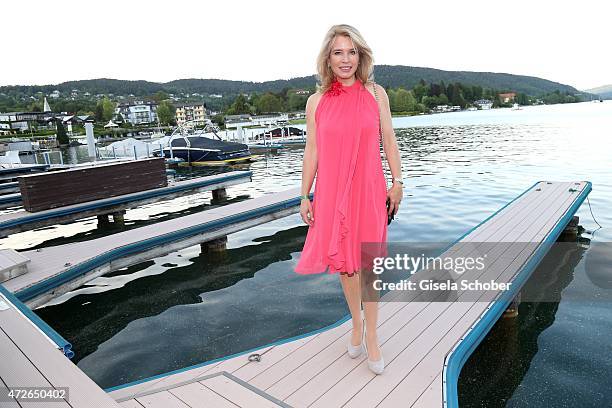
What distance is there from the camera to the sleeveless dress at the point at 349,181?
311 centimetres

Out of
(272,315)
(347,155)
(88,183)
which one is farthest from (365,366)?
(88,183)

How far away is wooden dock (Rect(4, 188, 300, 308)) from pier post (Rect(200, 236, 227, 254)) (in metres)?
0.22

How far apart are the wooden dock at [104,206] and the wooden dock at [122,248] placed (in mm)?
3669

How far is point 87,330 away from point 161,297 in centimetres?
134

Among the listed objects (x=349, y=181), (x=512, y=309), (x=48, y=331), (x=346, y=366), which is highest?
(x=349, y=181)

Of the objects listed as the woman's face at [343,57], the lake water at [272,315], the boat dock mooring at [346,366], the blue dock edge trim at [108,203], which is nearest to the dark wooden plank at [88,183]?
the blue dock edge trim at [108,203]

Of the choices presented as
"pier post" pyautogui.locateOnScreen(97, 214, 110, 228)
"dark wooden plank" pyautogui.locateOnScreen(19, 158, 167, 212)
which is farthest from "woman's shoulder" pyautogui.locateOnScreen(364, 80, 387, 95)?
"pier post" pyautogui.locateOnScreen(97, 214, 110, 228)

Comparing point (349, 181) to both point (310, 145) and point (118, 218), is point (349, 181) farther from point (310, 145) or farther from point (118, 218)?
point (118, 218)

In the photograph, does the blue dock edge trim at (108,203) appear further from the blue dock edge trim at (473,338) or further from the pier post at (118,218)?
the blue dock edge trim at (473,338)

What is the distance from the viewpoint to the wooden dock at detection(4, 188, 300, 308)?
6.14 metres

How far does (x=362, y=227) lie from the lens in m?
3.25

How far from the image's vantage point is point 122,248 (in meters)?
7.67

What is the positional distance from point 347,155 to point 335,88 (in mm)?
555

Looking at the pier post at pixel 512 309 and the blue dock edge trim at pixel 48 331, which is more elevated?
the blue dock edge trim at pixel 48 331
